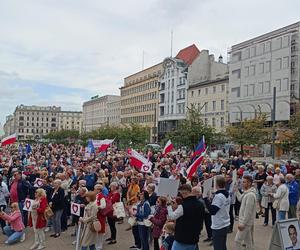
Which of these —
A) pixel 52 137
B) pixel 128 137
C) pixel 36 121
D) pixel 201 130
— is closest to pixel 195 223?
pixel 201 130

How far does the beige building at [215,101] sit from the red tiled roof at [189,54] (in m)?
9.50

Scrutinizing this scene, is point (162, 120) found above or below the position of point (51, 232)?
above

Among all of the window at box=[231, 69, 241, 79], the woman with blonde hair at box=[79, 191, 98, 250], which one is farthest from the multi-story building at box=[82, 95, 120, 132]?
the woman with blonde hair at box=[79, 191, 98, 250]

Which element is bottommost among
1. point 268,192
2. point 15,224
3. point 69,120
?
point 15,224

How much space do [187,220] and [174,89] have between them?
74221 millimetres

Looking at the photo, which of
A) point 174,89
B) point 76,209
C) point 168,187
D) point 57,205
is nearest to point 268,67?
point 174,89

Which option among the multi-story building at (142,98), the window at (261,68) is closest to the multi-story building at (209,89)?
the window at (261,68)

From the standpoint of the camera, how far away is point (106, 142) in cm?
2605

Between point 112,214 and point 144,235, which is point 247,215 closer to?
point 144,235

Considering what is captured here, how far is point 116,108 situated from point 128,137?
56559 millimetres

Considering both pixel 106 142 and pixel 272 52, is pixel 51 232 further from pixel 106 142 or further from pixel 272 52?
pixel 272 52

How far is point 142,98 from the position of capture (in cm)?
9725

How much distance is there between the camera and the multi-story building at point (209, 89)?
65.0 m

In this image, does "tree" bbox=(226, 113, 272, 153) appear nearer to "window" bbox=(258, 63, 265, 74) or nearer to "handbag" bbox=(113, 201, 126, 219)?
"window" bbox=(258, 63, 265, 74)
